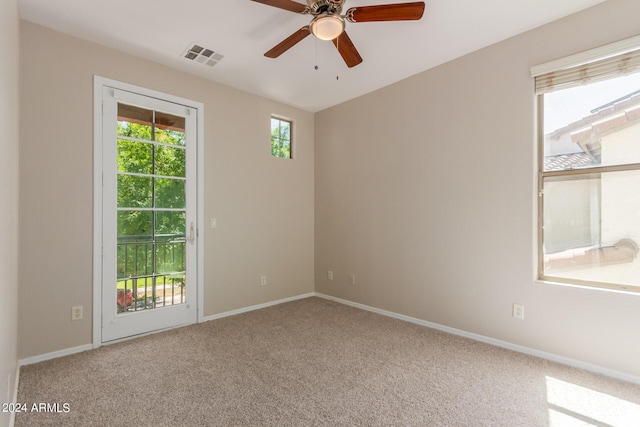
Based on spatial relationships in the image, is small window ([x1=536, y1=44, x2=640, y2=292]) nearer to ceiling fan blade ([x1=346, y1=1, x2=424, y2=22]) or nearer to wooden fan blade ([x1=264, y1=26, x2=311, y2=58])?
ceiling fan blade ([x1=346, y1=1, x2=424, y2=22])

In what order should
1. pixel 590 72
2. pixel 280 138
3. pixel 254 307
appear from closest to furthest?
pixel 590 72 → pixel 254 307 → pixel 280 138

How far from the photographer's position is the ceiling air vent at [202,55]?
2.94 meters

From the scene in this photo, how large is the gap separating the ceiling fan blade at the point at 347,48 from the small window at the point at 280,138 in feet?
6.46

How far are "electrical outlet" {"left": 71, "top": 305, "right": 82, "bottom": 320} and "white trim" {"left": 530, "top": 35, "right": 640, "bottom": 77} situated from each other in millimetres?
4401

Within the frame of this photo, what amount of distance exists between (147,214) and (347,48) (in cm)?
246

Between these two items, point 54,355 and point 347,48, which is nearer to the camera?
point 347,48

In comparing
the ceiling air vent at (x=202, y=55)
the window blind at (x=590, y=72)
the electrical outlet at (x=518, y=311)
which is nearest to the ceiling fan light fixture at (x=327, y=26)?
the ceiling air vent at (x=202, y=55)

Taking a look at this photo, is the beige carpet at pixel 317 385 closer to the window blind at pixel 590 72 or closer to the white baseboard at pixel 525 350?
the white baseboard at pixel 525 350

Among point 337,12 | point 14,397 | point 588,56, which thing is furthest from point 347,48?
point 14,397

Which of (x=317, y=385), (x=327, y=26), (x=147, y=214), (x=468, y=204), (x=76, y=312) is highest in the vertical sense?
(x=327, y=26)

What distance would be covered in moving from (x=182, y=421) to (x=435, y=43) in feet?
11.5

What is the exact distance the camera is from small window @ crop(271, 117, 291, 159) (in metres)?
4.34

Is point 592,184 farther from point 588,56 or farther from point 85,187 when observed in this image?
point 85,187

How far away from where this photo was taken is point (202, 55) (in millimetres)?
3059
